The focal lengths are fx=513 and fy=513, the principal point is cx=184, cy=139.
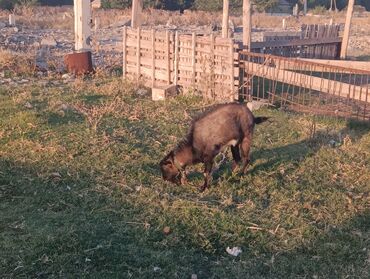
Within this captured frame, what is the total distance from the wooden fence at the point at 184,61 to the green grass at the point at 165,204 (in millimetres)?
2551

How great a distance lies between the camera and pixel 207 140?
7.53 metres

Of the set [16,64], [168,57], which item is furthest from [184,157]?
[16,64]

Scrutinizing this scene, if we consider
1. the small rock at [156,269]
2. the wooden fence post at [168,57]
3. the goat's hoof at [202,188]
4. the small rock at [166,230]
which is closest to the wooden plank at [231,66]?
the wooden fence post at [168,57]

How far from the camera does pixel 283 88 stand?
14984mm

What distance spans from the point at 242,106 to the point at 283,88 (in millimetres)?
7442

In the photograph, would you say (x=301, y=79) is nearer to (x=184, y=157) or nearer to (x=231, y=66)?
(x=231, y=66)

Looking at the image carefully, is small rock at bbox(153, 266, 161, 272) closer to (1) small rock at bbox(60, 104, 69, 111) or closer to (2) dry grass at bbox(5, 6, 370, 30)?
(1) small rock at bbox(60, 104, 69, 111)

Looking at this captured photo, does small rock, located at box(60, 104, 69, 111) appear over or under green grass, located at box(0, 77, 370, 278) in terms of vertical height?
over

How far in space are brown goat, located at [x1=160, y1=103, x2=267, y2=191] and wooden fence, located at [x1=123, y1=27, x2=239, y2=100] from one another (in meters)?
5.12

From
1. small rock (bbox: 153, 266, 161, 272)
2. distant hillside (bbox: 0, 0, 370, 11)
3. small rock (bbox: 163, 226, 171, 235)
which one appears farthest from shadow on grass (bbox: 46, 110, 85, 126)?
distant hillside (bbox: 0, 0, 370, 11)

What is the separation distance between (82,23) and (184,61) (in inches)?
225

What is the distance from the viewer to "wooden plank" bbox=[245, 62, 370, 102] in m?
11.2

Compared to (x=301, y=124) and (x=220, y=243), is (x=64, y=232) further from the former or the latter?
(x=301, y=124)

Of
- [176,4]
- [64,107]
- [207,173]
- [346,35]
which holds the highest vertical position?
[176,4]
